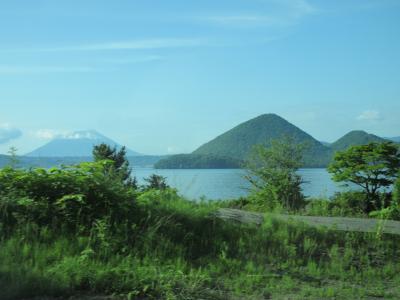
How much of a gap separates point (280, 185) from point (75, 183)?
14939 mm

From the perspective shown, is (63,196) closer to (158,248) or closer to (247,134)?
(158,248)

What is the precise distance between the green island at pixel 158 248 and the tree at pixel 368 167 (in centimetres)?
1080

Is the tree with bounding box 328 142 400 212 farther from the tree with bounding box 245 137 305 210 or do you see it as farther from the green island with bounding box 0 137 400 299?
the green island with bounding box 0 137 400 299

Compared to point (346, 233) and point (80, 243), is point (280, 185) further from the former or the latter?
point (80, 243)

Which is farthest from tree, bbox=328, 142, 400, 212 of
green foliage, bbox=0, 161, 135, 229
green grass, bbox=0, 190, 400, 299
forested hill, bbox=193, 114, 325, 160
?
forested hill, bbox=193, 114, 325, 160

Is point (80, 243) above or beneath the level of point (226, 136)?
beneath

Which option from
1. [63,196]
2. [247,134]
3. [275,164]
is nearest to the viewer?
[63,196]

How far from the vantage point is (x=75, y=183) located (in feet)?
25.6

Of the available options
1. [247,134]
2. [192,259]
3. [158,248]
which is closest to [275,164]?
[192,259]

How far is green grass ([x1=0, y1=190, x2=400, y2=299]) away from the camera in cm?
582

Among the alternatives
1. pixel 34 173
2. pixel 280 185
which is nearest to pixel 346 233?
pixel 34 173

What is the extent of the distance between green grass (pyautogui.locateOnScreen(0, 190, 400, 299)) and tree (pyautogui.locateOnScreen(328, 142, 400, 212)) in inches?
462

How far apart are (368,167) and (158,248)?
14892 mm

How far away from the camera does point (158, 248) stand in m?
7.11
